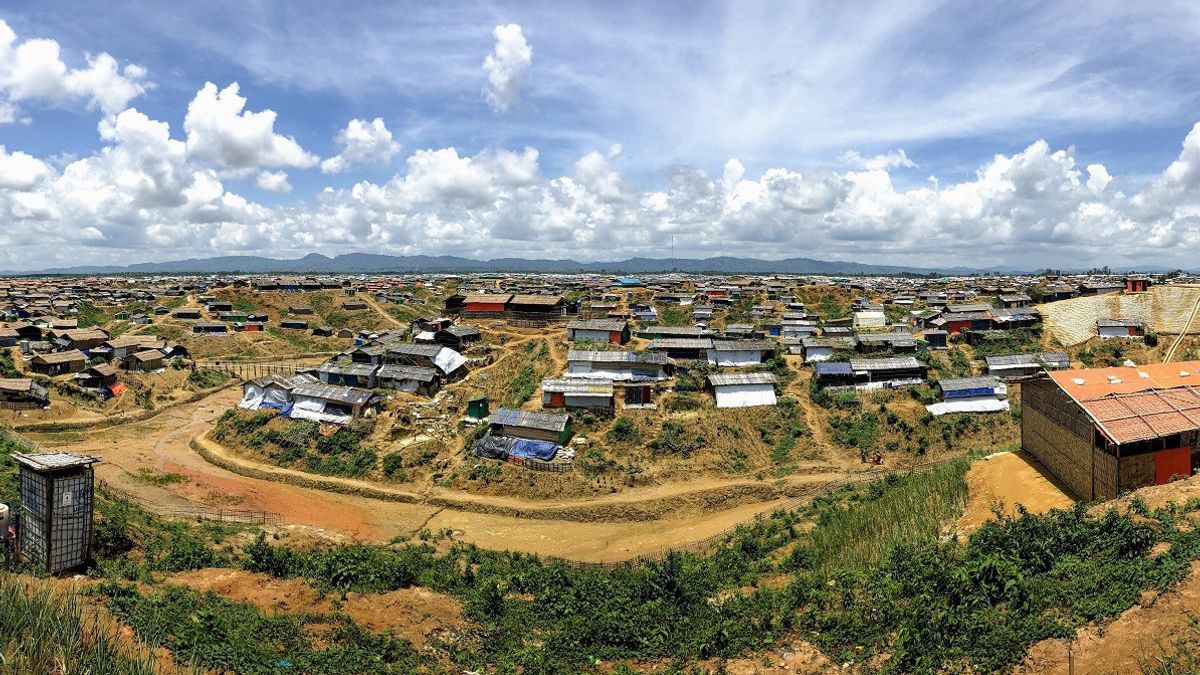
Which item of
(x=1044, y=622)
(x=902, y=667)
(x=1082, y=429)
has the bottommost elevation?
(x=902, y=667)

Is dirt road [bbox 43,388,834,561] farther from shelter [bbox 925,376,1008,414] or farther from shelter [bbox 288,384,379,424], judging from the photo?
shelter [bbox 925,376,1008,414]

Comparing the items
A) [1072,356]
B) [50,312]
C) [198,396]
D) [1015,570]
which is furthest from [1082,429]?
[50,312]

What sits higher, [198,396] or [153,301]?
[153,301]

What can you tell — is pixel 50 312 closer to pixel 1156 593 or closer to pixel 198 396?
pixel 198 396

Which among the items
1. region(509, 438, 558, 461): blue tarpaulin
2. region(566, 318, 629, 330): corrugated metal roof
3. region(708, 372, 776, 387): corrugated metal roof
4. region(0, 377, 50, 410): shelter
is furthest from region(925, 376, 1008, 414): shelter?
region(0, 377, 50, 410): shelter

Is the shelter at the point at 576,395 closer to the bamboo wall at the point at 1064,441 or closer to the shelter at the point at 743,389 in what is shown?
the shelter at the point at 743,389

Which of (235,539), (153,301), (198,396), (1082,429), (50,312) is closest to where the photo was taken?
(1082,429)

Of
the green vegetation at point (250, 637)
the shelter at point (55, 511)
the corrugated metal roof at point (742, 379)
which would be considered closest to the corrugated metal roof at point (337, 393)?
the corrugated metal roof at point (742, 379)
